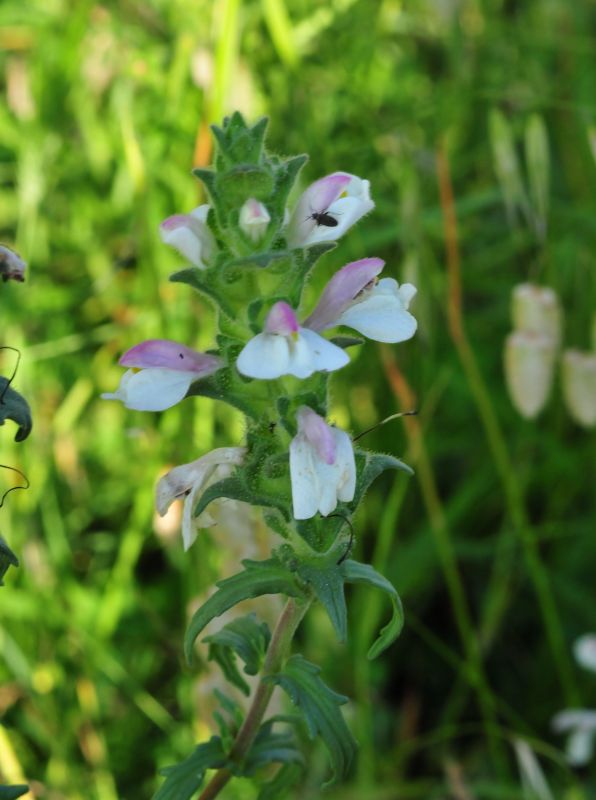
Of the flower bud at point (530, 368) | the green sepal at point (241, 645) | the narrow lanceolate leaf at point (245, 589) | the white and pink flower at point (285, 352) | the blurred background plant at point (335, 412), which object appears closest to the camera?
the white and pink flower at point (285, 352)

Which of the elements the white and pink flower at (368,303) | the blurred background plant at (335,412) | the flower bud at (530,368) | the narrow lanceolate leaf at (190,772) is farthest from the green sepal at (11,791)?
the flower bud at (530,368)

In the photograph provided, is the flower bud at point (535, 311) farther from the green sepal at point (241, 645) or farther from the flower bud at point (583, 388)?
the green sepal at point (241, 645)

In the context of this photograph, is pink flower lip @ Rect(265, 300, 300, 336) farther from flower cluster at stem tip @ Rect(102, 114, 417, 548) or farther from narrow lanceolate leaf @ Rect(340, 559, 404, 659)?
narrow lanceolate leaf @ Rect(340, 559, 404, 659)

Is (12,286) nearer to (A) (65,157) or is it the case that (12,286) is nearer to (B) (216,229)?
(A) (65,157)

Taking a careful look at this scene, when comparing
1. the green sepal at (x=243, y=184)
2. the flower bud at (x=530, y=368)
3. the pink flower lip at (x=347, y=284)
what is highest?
the green sepal at (x=243, y=184)

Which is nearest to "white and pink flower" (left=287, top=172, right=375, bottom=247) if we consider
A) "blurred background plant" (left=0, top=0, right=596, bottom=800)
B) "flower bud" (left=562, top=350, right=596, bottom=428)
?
"blurred background plant" (left=0, top=0, right=596, bottom=800)

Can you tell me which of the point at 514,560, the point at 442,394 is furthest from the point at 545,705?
the point at 442,394
